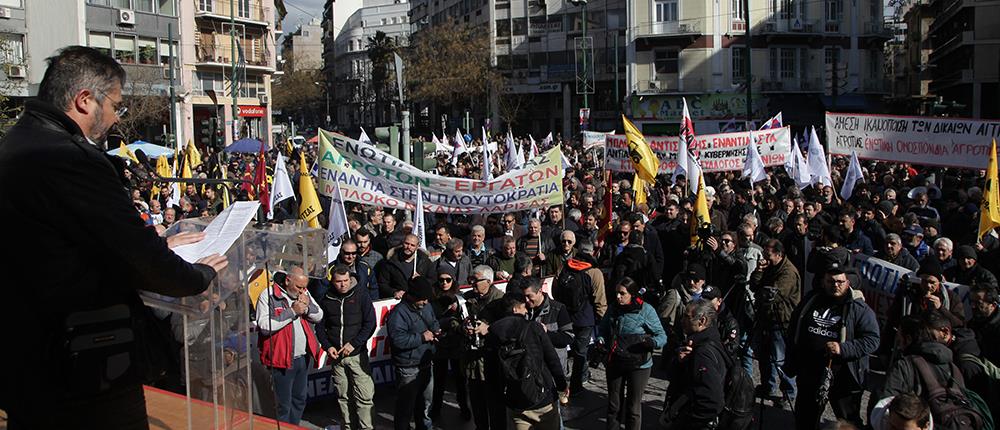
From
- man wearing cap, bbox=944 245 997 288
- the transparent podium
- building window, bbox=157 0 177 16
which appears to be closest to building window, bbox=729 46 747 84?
building window, bbox=157 0 177 16

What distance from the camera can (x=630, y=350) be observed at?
7.46 meters

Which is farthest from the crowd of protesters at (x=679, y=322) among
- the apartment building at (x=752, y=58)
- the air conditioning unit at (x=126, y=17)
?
the apartment building at (x=752, y=58)

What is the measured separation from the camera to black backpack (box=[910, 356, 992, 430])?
16.2 ft

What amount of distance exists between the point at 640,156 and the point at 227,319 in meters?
12.9

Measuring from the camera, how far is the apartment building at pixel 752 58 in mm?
50781

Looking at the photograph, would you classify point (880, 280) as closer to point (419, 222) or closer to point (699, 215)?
point (699, 215)

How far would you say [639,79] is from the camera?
5269cm

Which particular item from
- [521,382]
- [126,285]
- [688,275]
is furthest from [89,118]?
[688,275]

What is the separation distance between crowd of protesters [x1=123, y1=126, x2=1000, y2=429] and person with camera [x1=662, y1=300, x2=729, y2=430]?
0.5 inches

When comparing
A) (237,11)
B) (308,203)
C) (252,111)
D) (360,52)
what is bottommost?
(308,203)

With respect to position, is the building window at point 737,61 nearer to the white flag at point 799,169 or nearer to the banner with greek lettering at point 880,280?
the white flag at point 799,169

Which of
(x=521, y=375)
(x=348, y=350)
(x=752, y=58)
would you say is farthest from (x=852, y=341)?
(x=752, y=58)

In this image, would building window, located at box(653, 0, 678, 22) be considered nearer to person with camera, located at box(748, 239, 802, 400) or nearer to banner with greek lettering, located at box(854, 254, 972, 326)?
banner with greek lettering, located at box(854, 254, 972, 326)

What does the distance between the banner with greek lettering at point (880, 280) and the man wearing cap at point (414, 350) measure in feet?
15.5
